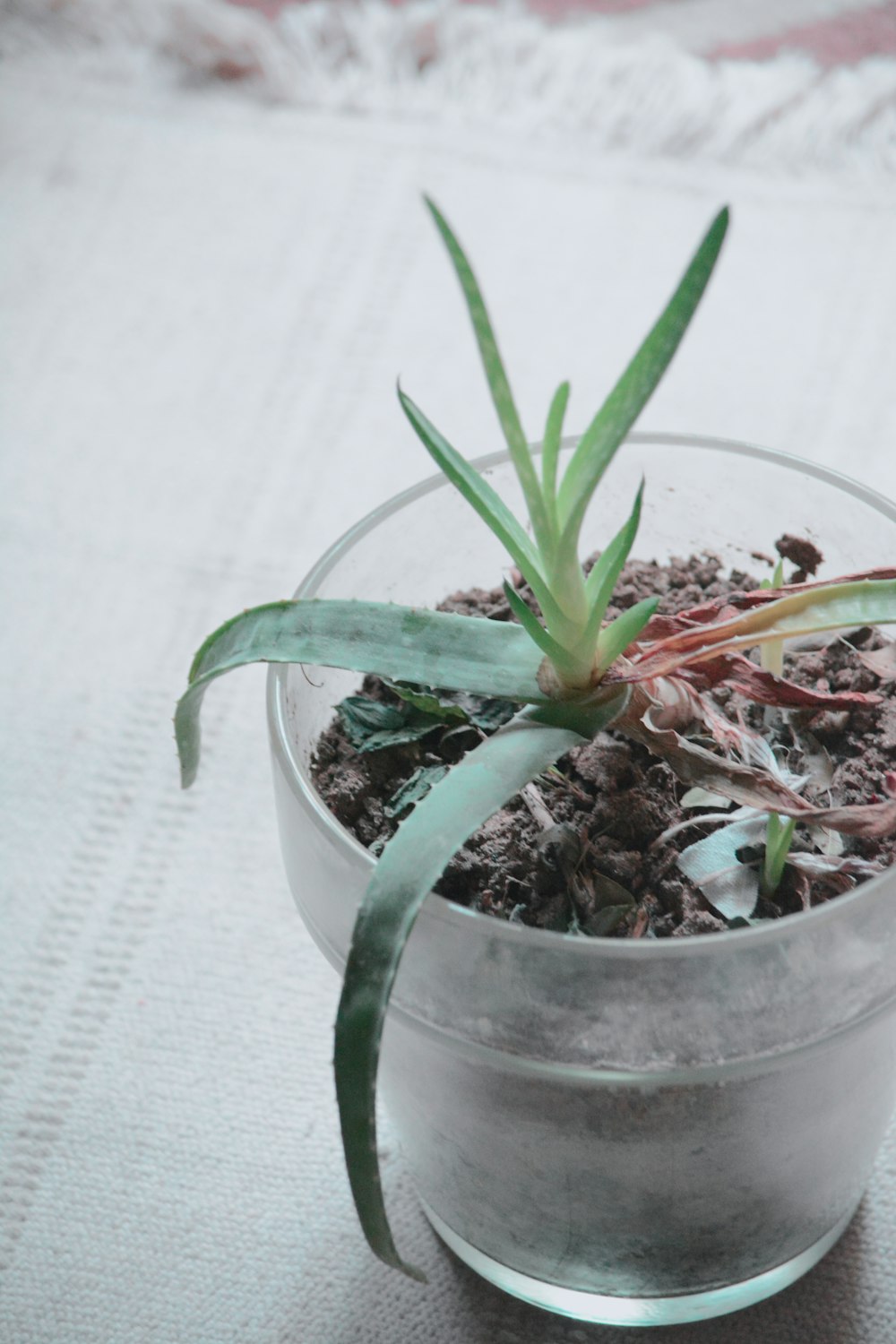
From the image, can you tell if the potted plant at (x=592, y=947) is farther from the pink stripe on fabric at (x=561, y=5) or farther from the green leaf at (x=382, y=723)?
the pink stripe on fabric at (x=561, y=5)

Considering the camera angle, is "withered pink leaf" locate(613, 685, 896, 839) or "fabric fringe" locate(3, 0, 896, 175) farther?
"fabric fringe" locate(3, 0, 896, 175)

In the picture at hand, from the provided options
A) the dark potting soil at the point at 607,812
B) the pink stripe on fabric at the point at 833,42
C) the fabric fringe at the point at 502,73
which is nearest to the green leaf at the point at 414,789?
the dark potting soil at the point at 607,812

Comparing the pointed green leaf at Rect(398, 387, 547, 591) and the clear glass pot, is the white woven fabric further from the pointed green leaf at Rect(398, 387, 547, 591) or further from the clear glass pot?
the pointed green leaf at Rect(398, 387, 547, 591)

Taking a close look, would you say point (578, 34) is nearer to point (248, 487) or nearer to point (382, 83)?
point (382, 83)

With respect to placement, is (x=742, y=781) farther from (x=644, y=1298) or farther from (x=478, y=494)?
(x=644, y=1298)

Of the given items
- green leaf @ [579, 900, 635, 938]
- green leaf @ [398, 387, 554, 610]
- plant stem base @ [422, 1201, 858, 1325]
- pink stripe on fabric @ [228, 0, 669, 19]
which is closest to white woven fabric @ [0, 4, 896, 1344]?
plant stem base @ [422, 1201, 858, 1325]

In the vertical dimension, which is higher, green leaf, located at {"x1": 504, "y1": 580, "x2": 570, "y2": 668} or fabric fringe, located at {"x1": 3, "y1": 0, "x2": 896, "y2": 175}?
fabric fringe, located at {"x1": 3, "y1": 0, "x2": 896, "y2": 175}
